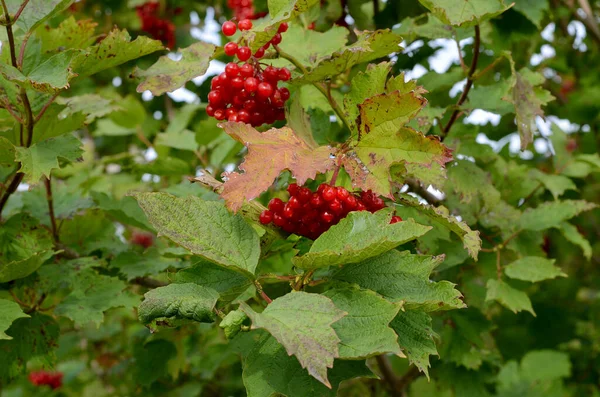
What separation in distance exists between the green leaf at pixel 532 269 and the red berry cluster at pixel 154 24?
2.39 meters

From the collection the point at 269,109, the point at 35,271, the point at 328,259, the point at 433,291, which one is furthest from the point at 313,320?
the point at 35,271

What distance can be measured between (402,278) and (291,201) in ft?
0.89

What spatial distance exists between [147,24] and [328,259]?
2826 mm

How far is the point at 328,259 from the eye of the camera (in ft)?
3.83

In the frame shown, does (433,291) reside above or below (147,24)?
above

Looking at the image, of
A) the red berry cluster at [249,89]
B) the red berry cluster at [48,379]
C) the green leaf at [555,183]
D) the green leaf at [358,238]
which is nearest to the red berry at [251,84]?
the red berry cluster at [249,89]

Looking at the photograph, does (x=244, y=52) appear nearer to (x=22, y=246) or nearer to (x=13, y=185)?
(x=13, y=185)

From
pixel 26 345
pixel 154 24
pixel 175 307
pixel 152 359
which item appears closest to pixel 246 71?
pixel 175 307

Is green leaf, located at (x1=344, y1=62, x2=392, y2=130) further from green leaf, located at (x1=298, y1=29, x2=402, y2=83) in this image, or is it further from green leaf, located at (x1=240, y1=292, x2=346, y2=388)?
green leaf, located at (x1=240, y1=292, x2=346, y2=388)

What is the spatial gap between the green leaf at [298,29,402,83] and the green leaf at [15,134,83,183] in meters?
0.71

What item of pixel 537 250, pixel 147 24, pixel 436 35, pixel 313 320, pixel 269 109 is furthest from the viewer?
pixel 147 24

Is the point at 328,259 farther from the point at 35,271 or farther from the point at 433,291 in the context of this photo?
the point at 35,271

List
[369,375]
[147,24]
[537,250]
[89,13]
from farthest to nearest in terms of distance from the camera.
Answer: [89,13] → [147,24] → [537,250] → [369,375]

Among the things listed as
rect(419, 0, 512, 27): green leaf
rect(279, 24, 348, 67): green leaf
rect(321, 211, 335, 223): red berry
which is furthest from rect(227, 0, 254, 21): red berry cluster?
rect(321, 211, 335, 223): red berry
